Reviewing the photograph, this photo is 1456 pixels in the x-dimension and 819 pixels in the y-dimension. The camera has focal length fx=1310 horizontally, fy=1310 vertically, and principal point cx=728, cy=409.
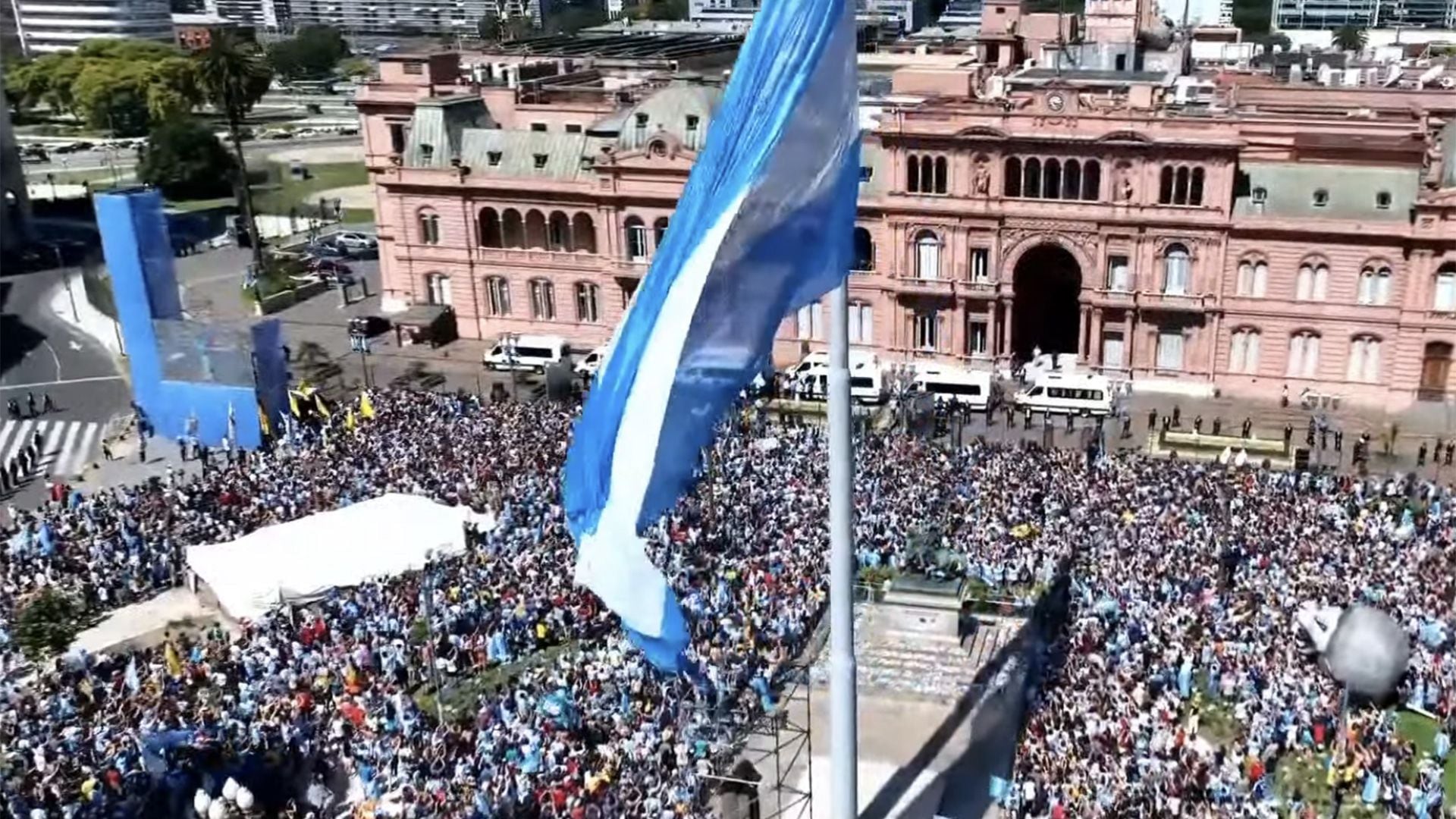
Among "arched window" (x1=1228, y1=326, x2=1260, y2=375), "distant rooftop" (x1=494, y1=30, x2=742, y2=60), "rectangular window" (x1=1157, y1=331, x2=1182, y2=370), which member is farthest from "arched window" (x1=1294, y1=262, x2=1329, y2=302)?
"distant rooftop" (x1=494, y1=30, x2=742, y2=60)

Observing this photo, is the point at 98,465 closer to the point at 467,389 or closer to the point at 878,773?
the point at 467,389

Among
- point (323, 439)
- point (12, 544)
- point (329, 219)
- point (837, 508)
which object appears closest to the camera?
point (837, 508)

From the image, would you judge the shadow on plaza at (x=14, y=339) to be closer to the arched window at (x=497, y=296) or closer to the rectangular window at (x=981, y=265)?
the arched window at (x=497, y=296)

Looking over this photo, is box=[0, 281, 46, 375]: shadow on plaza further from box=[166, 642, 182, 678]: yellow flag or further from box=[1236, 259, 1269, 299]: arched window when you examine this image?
box=[1236, 259, 1269, 299]: arched window

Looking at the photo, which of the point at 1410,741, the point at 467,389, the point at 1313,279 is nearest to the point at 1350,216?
the point at 1313,279

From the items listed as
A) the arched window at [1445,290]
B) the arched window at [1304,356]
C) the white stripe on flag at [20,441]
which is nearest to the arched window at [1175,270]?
the arched window at [1304,356]

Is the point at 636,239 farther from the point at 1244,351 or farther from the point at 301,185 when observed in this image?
the point at 301,185
